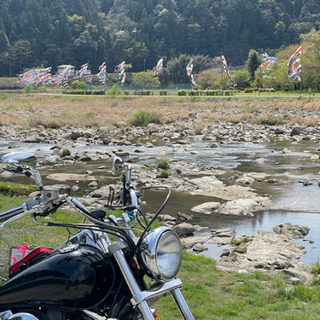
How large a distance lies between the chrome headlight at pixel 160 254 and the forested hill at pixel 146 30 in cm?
12946

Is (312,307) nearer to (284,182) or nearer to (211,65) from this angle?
(284,182)

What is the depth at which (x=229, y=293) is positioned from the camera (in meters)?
5.98

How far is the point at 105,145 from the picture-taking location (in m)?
26.0

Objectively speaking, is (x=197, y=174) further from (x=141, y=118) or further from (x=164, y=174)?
(x=141, y=118)

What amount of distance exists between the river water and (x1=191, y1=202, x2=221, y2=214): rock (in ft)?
0.78

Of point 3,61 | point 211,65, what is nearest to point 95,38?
point 3,61

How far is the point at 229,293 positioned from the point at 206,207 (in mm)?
6173

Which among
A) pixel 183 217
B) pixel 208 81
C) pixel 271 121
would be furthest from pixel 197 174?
pixel 208 81

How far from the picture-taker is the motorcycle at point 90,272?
2549 millimetres

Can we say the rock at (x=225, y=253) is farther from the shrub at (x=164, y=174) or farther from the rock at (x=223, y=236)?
the shrub at (x=164, y=174)

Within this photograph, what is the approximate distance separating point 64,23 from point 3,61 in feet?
83.5

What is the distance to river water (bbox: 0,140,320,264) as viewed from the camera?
1084 cm

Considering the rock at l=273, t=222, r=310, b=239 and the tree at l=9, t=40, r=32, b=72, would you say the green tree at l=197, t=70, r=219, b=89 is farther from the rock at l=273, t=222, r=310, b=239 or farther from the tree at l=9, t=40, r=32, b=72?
the rock at l=273, t=222, r=310, b=239

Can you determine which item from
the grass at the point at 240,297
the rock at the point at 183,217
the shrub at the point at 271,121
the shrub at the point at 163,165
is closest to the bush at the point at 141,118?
the shrub at the point at 271,121
